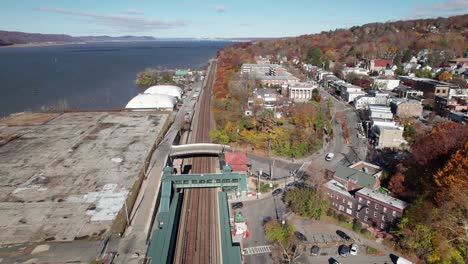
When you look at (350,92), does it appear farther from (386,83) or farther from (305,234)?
(305,234)

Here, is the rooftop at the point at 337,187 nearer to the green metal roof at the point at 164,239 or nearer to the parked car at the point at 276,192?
the parked car at the point at 276,192

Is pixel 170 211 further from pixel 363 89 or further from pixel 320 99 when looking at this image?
pixel 363 89

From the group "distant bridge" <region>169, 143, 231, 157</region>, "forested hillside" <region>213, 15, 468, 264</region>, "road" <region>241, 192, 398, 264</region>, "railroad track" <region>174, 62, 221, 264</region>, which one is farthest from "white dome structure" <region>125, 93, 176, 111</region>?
"road" <region>241, 192, 398, 264</region>

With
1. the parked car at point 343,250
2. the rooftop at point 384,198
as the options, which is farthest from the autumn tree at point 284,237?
the rooftop at point 384,198

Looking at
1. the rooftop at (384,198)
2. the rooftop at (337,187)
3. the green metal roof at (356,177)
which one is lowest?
the rooftop at (337,187)

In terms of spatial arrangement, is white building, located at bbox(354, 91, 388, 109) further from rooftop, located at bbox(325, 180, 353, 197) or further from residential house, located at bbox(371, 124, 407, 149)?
rooftop, located at bbox(325, 180, 353, 197)
